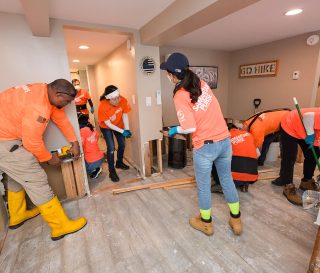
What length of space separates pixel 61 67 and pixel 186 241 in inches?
79.1

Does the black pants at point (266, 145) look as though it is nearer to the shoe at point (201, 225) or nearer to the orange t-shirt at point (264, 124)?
the orange t-shirt at point (264, 124)

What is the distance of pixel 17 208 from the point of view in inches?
72.4

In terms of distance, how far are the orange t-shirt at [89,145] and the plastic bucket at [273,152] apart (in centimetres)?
261

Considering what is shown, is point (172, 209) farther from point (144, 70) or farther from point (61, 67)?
point (61, 67)

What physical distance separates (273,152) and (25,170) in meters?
3.23

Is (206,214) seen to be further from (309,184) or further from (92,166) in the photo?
(92,166)

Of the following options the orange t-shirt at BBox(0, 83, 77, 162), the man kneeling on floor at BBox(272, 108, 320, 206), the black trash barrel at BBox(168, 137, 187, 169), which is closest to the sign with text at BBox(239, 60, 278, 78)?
the man kneeling on floor at BBox(272, 108, 320, 206)

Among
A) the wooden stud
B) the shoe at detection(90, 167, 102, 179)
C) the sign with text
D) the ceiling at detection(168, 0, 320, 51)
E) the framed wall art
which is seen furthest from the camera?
the framed wall art

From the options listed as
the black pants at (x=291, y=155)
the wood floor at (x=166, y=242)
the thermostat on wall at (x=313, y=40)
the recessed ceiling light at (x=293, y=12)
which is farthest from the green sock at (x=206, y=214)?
the thermostat on wall at (x=313, y=40)

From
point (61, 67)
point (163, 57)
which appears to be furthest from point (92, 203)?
point (163, 57)

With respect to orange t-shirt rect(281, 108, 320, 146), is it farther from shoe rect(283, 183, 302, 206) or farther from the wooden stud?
the wooden stud

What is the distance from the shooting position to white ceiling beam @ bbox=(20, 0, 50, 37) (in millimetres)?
1199

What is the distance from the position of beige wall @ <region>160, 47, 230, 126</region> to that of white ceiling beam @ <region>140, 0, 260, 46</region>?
4.52ft

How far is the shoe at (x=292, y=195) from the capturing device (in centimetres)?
199
